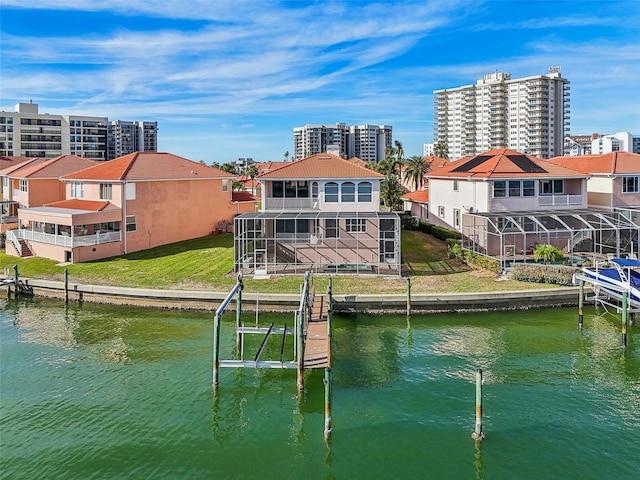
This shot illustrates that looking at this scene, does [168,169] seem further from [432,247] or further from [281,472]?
[281,472]

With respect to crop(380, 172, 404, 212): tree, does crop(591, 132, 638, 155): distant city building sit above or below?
above

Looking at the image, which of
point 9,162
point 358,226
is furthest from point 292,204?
point 9,162

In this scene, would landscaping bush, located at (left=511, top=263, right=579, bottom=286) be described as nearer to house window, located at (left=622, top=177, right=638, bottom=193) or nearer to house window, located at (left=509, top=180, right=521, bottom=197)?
house window, located at (left=509, top=180, right=521, bottom=197)

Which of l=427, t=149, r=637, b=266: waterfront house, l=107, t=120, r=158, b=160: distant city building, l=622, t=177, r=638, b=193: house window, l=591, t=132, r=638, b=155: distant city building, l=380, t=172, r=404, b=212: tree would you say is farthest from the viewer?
l=107, t=120, r=158, b=160: distant city building

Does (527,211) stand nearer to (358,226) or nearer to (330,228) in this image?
(358,226)

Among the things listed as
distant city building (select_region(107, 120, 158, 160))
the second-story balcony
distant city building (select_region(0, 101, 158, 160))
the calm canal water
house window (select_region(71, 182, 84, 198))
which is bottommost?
the calm canal water

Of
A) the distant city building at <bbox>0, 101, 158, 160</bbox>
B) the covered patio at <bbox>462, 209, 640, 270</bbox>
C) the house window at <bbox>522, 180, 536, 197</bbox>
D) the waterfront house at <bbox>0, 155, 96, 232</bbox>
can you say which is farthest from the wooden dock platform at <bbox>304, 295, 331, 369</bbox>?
the distant city building at <bbox>0, 101, 158, 160</bbox>

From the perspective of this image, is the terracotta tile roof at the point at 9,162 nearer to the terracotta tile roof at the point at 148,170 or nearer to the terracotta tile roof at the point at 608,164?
the terracotta tile roof at the point at 148,170

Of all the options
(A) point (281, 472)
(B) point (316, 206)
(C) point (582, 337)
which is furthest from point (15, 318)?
(C) point (582, 337)
